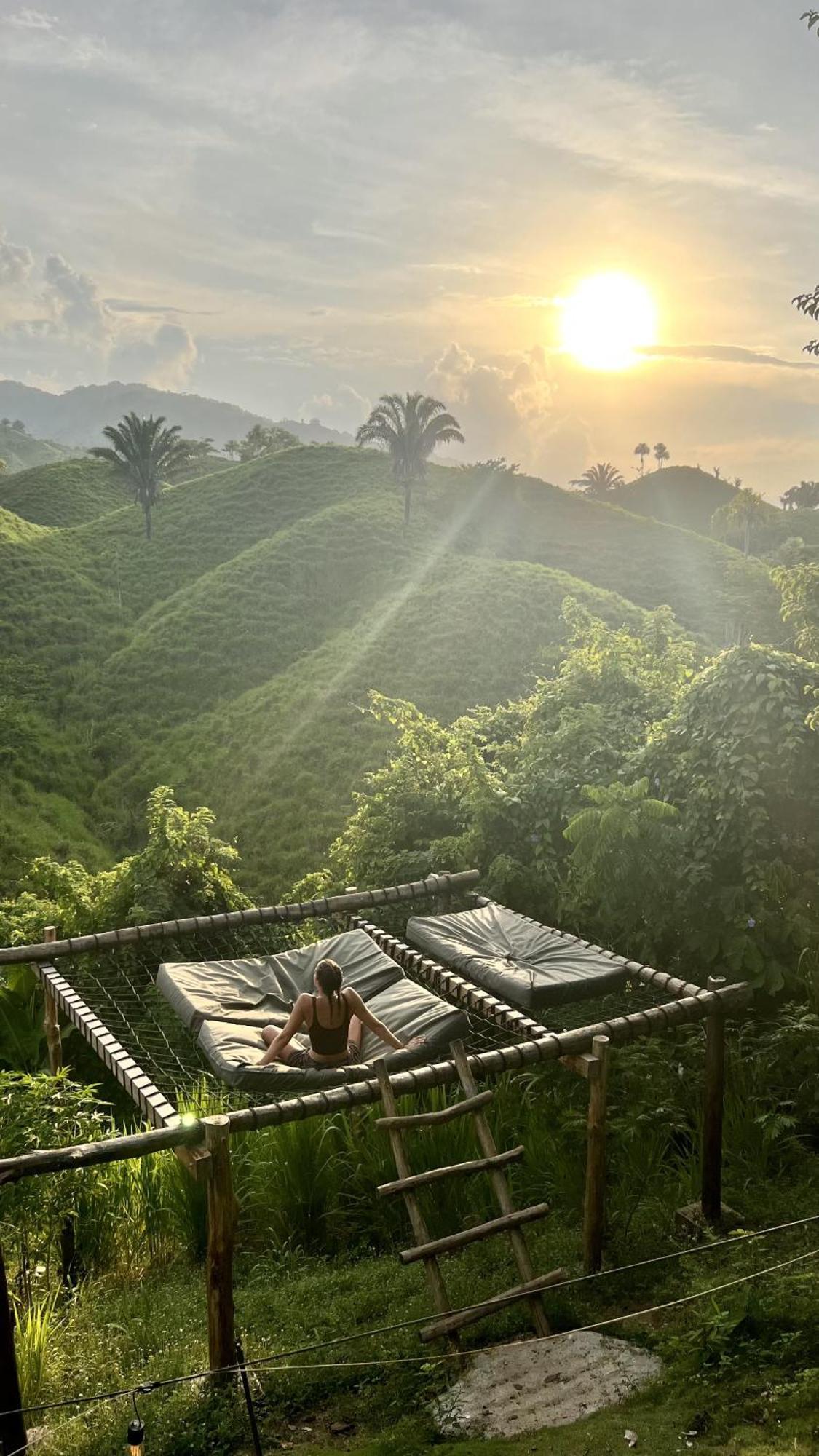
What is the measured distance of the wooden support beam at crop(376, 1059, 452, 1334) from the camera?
14.4 ft

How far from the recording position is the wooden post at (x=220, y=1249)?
4211 mm

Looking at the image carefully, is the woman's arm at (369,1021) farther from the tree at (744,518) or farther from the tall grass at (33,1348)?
the tree at (744,518)

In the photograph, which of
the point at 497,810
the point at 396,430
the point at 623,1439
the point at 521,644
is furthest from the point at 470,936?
the point at 396,430

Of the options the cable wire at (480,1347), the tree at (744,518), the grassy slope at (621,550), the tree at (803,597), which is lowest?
the cable wire at (480,1347)

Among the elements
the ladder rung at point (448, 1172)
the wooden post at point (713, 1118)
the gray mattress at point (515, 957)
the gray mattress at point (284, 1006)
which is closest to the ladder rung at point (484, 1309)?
the ladder rung at point (448, 1172)

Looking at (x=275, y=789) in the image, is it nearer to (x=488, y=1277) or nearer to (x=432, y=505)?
(x=488, y=1277)

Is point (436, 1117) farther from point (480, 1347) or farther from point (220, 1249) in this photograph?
point (220, 1249)

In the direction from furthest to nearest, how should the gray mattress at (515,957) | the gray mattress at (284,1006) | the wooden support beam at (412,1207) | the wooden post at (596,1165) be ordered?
the gray mattress at (515,957)
the gray mattress at (284,1006)
the wooden post at (596,1165)
the wooden support beam at (412,1207)

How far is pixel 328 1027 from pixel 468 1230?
1528 mm

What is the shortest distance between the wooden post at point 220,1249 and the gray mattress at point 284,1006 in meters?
1.02

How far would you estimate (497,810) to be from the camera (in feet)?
29.8

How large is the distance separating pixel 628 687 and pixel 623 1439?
7.46m

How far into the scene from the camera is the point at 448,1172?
4.67 meters

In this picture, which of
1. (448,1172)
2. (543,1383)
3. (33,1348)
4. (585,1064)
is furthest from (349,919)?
(543,1383)
